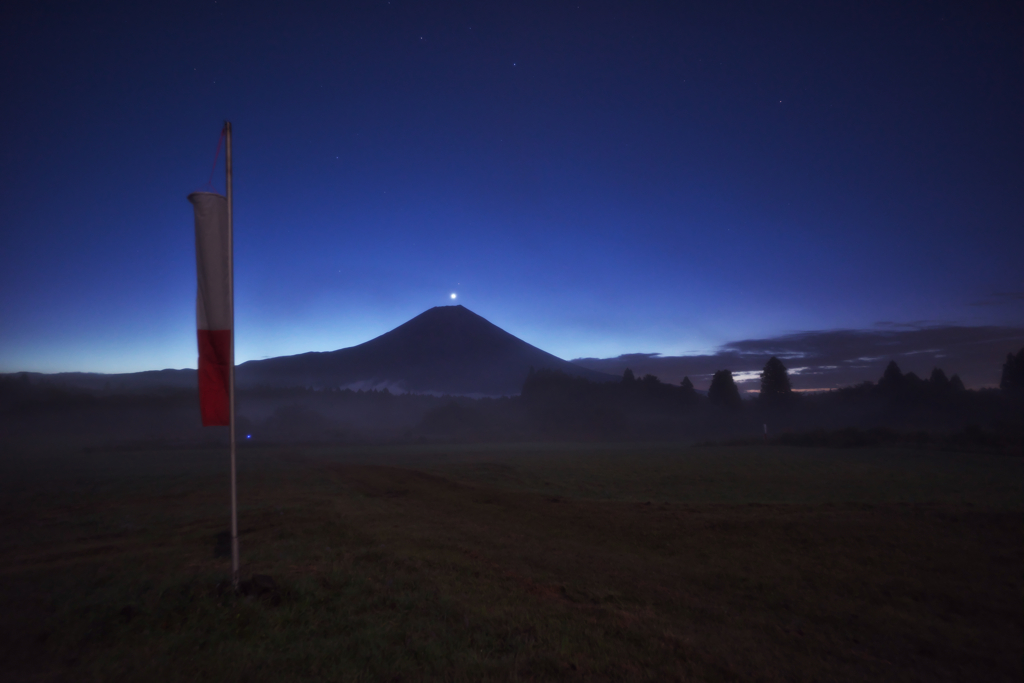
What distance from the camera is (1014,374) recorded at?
47625 mm

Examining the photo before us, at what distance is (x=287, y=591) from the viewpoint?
645cm

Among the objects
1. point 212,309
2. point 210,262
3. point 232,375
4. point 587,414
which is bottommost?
point 587,414

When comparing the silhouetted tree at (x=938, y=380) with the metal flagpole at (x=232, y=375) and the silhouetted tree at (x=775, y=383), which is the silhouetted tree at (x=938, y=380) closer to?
the silhouetted tree at (x=775, y=383)

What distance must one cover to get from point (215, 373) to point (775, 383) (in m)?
90.0

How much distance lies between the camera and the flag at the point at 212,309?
251 inches

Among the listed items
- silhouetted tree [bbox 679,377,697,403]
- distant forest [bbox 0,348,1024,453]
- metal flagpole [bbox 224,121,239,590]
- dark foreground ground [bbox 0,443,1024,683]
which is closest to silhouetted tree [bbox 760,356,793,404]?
distant forest [bbox 0,348,1024,453]

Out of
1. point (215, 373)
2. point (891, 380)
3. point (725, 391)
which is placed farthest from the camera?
point (725, 391)

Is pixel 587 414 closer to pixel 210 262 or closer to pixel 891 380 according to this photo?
pixel 891 380

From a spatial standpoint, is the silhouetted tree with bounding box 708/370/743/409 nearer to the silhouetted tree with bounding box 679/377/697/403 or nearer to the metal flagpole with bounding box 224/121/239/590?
the silhouetted tree with bounding box 679/377/697/403

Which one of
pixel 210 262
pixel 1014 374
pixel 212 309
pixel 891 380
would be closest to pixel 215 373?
pixel 212 309

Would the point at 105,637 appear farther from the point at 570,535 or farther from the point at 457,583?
the point at 570,535

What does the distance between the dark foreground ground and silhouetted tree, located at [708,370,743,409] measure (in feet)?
254

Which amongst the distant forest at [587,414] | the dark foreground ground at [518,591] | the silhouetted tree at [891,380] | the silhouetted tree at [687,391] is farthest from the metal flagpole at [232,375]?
the silhouetted tree at [687,391]

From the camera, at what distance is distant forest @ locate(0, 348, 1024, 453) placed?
49250 mm
